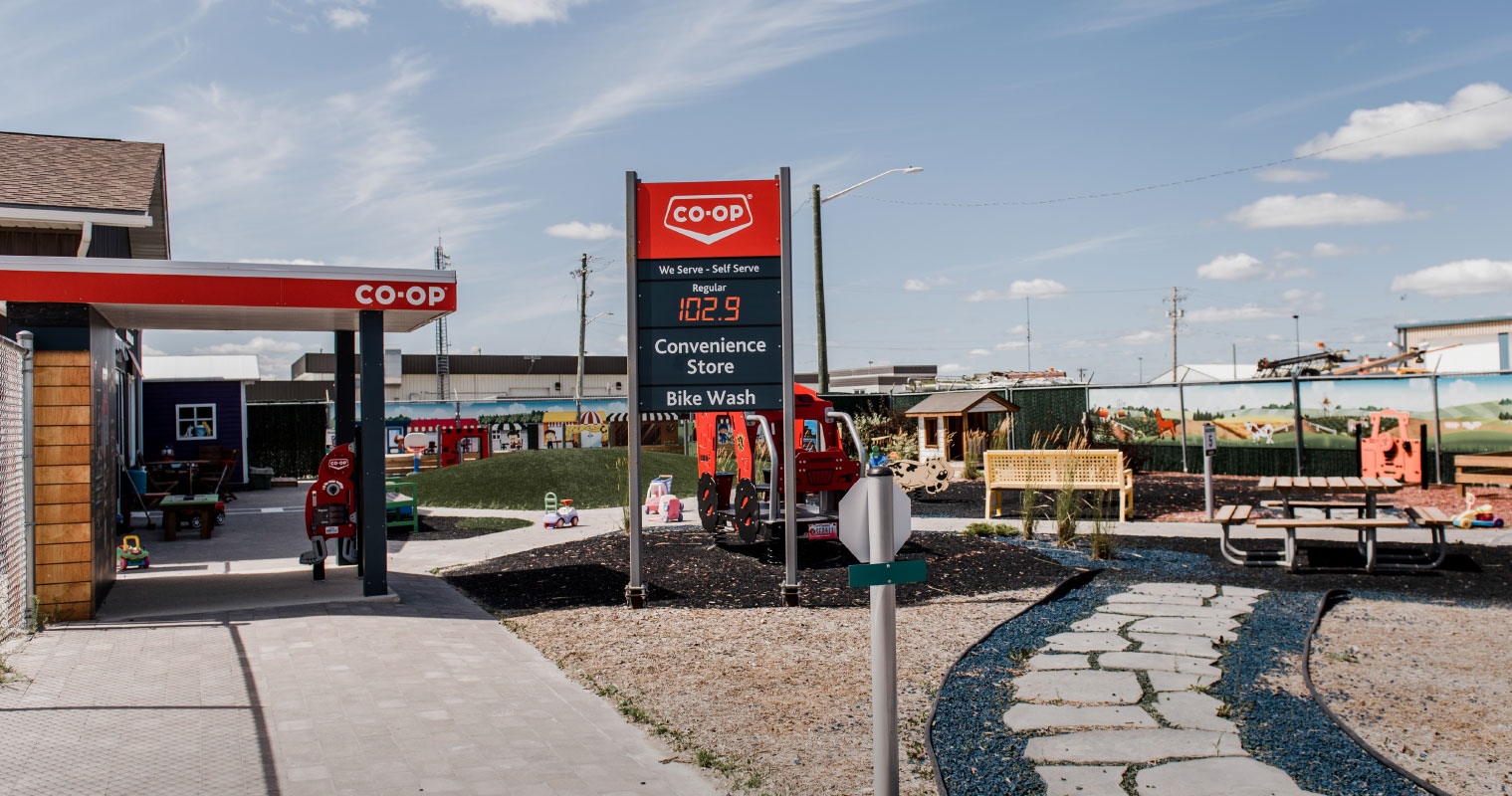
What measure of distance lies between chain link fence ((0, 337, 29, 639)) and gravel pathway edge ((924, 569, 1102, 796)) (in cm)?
621

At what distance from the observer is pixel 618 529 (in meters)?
14.6

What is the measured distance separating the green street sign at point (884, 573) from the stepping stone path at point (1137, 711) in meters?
1.34

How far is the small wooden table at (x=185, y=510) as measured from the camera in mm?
14234

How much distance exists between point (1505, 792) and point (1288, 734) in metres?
0.91

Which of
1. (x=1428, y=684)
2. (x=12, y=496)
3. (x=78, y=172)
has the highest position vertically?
(x=78, y=172)

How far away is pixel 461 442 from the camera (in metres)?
30.4

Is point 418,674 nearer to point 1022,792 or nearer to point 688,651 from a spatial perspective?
point 688,651

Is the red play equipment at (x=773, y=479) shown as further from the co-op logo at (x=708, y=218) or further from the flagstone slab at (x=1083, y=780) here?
the flagstone slab at (x=1083, y=780)

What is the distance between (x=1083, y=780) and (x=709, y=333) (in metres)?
5.01

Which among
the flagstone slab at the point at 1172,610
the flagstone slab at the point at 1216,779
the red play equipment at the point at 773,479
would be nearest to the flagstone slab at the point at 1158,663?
the flagstone slab at the point at 1172,610

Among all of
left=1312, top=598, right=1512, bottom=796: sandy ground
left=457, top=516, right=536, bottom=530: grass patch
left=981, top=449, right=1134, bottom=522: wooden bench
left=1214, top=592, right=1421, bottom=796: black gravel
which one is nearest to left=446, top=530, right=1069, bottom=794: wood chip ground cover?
left=1214, top=592, right=1421, bottom=796: black gravel

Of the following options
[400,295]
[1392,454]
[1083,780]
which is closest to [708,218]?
[400,295]

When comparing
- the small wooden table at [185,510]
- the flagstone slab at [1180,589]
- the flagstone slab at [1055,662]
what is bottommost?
the flagstone slab at [1055,662]

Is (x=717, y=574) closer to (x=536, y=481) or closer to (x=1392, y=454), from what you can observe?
(x=536, y=481)
